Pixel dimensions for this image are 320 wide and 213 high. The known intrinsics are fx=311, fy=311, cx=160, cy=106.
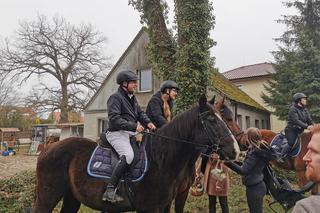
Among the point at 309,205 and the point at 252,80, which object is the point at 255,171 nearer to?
the point at 309,205

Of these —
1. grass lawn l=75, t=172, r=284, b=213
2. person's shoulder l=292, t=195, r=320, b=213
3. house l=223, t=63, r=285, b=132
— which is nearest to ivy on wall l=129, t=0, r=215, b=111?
grass lawn l=75, t=172, r=284, b=213

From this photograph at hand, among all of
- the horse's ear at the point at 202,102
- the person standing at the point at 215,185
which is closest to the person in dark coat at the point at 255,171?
the person standing at the point at 215,185

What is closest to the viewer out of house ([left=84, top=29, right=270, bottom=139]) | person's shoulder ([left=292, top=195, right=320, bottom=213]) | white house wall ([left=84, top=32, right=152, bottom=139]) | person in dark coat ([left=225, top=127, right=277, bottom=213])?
person's shoulder ([left=292, top=195, right=320, bottom=213])

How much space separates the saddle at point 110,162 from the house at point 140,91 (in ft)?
48.9

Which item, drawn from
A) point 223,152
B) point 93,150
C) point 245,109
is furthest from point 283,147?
point 245,109

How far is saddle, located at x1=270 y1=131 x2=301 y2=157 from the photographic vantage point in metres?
8.27

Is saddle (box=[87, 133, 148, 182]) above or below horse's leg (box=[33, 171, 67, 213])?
above

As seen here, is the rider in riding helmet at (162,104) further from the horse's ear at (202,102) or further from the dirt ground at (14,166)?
the dirt ground at (14,166)

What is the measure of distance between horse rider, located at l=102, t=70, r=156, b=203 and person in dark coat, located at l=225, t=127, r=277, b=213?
5.34ft

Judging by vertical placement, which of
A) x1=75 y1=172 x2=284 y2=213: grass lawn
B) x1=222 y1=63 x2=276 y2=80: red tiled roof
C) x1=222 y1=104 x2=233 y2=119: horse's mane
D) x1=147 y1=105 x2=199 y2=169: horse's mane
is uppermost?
x1=222 y1=63 x2=276 y2=80: red tiled roof

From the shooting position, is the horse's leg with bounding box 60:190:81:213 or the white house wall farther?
the white house wall

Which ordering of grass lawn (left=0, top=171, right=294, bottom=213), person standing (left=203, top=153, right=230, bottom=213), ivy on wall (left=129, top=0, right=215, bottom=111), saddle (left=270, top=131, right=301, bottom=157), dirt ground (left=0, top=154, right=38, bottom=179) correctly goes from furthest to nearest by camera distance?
dirt ground (left=0, top=154, right=38, bottom=179), ivy on wall (left=129, top=0, right=215, bottom=111), saddle (left=270, top=131, right=301, bottom=157), grass lawn (left=0, top=171, right=294, bottom=213), person standing (left=203, top=153, right=230, bottom=213)

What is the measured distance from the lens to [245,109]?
22.2 metres

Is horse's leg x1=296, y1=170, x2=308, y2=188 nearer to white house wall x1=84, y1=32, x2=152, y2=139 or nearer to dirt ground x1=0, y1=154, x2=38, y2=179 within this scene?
dirt ground x1=0, y1=154, x2=38, y2=179
